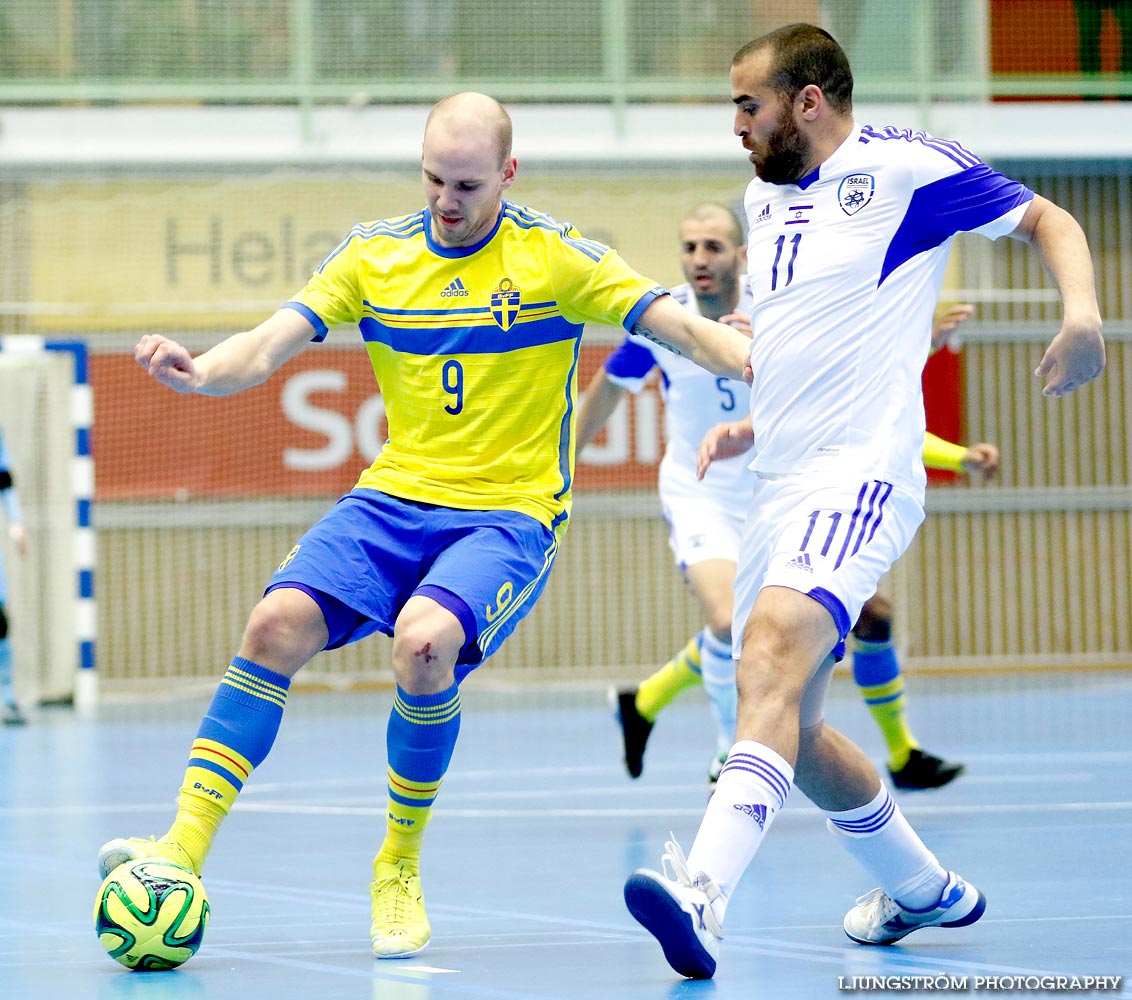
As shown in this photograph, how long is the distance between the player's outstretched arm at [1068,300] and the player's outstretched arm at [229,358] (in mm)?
1743

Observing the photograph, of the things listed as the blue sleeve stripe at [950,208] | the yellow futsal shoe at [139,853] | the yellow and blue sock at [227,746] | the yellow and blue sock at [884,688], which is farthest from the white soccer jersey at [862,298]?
the yellow and blue sock at [884,688]

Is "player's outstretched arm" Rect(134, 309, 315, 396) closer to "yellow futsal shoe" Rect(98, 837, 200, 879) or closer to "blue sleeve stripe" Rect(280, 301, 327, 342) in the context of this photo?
"blue sleeve stripe" Rect(280, 301, 327, 342)

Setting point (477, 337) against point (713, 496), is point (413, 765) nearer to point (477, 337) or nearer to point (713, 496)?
point (477, 337)

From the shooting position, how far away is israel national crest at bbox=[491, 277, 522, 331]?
13.8 feet

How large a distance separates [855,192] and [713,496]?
3.24 metres

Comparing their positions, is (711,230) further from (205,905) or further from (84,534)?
(84,534)

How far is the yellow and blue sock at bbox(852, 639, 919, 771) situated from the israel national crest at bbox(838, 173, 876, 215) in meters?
3.24

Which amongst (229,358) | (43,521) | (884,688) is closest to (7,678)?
(43,521)

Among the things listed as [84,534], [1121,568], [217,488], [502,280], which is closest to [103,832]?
[502,280]

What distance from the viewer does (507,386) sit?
423 centimetres

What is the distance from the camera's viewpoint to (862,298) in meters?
3.75

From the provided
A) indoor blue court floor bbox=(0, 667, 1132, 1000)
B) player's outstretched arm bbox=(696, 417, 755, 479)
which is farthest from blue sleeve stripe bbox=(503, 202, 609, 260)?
indoor blue court floor bbox=(0, 667, 1132, 1000)

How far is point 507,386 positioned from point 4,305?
10526mm

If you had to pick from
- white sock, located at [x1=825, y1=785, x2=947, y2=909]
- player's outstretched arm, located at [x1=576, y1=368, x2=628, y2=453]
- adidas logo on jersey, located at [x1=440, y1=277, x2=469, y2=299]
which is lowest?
white sock, located at [x1=825, y1=785, x2=947, y2=909]
